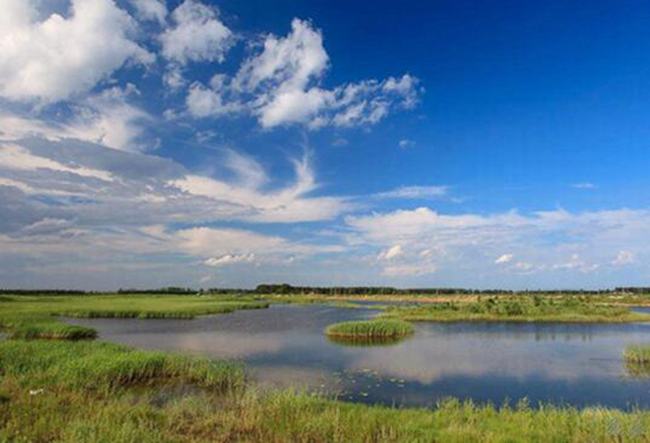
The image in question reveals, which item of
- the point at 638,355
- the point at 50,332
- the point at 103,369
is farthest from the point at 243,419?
the point at 50,332

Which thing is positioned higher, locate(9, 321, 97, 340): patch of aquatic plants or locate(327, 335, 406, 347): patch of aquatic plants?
locate(9, 321, 97, 340): patch of aquatic plants

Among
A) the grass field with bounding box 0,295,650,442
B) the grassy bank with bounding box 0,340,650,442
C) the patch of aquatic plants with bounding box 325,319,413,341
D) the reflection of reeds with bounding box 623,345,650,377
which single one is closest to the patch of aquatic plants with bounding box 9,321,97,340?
the grass field with bounding box 0,295,650,442

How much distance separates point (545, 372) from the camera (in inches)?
998

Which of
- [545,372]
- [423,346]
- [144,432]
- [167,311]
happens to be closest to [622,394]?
[545,372]

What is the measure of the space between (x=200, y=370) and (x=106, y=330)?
25489 mm

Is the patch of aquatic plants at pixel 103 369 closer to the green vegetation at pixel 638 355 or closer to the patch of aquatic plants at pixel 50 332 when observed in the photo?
the patch of aquatic plants at pixel 50 332

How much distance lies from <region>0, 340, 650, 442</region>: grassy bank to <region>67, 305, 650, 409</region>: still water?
4.02m

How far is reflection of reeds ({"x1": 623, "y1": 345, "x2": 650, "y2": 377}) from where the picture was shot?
2547cm

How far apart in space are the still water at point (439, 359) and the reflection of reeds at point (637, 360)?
57 cm

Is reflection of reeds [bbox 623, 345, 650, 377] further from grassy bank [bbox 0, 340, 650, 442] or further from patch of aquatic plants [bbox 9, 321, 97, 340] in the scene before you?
patch of aquatic plants [bbox 9, 321, 97, 340]

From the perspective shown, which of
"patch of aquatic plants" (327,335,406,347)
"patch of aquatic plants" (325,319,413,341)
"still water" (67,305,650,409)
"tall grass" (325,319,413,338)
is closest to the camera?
"still water" (67,305,650,409)

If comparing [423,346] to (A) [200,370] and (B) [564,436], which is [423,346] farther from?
(B) [564,436]

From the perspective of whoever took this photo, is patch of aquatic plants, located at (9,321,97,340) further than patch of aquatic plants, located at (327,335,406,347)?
Yes

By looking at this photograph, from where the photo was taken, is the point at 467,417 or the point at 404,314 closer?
the point at 467,417
